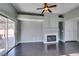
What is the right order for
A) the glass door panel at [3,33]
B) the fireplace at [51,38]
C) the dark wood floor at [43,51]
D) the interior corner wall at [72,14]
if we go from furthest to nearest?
1. the fireplace at [51,38]
2. the interior corner wall at [72,14]
3. the dark wood floor at [43,51]
4. the glass door panel at [3,33]

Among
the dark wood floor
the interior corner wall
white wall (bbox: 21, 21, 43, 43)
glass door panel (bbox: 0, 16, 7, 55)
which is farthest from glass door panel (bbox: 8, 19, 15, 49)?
the interior corner wall

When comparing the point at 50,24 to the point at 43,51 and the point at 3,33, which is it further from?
the point at 3,33

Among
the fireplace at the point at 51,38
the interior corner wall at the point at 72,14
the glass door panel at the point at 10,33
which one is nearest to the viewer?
the glass door panel at the point at 10,33

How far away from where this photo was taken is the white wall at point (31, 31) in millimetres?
9664

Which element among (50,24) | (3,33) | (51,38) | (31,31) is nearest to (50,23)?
(50,24)

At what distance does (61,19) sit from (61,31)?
1209 mm

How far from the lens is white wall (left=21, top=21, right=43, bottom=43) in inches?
380

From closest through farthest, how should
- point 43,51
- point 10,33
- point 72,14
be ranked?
point 43,51
point 10,33
point 72,14

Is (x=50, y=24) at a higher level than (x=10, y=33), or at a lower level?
higher

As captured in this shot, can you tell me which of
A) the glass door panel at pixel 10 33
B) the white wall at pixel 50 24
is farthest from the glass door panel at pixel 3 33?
the white wall at pixel 50 24

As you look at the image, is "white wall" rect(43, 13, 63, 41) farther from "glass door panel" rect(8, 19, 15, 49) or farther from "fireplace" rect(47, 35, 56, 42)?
"glass door panel" rect(8, 19, 15, 49)

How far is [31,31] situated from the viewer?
986cm

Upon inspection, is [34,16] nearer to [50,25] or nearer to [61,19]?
[50,25]

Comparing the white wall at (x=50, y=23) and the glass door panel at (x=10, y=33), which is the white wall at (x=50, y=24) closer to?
the white wall at (x=50, y=23)
